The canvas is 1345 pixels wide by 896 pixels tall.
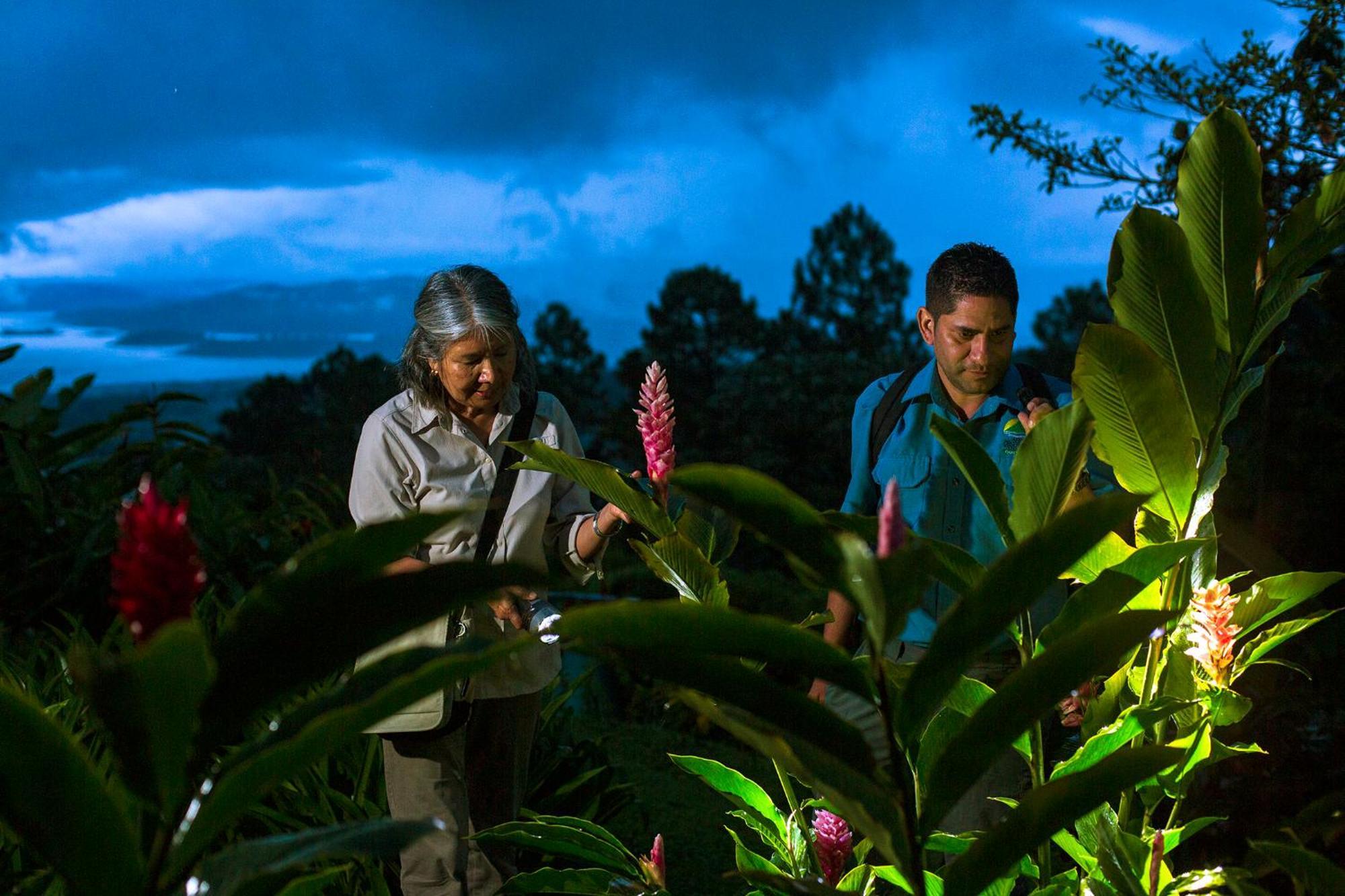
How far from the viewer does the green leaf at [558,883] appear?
1460 millimetres

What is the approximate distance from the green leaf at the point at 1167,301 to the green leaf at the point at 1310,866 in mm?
445

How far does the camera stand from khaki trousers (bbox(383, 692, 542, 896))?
241 centimetres

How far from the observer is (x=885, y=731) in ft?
3.08

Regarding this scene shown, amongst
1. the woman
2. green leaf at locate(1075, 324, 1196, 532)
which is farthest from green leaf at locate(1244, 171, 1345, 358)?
the woman

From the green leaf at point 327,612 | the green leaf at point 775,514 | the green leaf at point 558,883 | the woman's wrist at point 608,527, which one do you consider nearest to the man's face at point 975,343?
the woman's wrist at point 608,527

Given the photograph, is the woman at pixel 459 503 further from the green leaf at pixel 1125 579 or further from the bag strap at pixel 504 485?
the green leaf at pixel 1125 579

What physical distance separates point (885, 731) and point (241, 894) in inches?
19.5

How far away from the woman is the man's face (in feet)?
2.62

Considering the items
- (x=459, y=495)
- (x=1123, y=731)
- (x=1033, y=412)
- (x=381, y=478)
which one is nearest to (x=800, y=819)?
(x=1123, y=731)

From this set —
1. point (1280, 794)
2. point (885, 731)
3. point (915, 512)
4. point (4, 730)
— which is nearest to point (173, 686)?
point (4, 730)

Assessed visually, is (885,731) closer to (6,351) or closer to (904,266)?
(6,351)

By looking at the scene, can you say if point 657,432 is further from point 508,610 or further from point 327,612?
point 508,610

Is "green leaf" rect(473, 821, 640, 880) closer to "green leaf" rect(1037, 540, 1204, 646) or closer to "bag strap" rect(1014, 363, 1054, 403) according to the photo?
"green leaf" rect(1037, 540, 1204, 646)

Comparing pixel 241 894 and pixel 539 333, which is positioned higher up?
pixel 539 333
